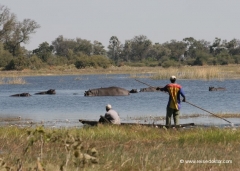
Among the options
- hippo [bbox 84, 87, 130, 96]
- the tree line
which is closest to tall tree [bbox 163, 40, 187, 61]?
the tree line

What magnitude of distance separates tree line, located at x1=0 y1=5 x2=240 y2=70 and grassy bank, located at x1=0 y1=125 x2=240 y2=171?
64846 mm


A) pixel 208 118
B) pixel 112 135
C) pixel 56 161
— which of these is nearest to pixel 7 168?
pixel 56 161

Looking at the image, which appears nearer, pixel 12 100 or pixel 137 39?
pixel 12 100

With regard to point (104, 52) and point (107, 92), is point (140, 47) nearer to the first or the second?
point (104, 52)

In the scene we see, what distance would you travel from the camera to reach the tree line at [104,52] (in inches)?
3226

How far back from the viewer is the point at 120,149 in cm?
970

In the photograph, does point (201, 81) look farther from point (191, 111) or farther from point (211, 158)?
point (211, 158)

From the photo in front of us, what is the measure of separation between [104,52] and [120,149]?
114744 millimetres

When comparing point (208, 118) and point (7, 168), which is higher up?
point (7, 168)

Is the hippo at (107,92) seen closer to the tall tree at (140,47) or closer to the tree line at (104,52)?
the tree line at (104,52)

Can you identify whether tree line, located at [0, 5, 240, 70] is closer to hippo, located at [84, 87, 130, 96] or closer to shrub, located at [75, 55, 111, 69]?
shrub, located at [75, 55, 111, 69]

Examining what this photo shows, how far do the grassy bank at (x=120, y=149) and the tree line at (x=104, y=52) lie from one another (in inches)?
2553

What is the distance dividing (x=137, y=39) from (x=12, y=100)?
86.6 m

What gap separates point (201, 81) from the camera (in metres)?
50.4
